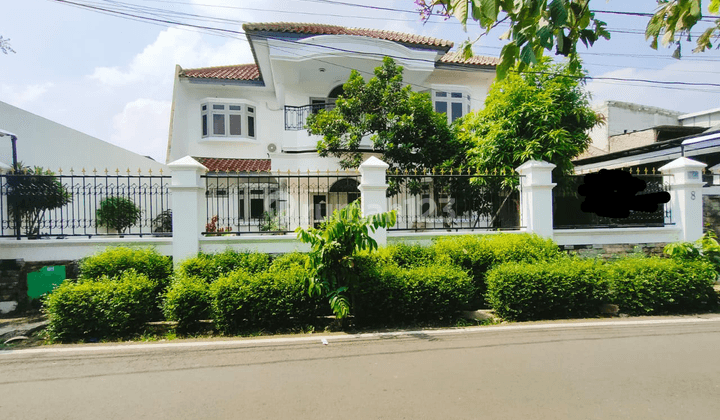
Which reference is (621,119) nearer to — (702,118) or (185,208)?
(702,118)

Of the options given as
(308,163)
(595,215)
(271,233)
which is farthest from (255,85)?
(595,215)

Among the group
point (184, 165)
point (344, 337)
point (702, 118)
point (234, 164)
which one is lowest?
point (344, 337)

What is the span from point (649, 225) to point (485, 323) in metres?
4.90

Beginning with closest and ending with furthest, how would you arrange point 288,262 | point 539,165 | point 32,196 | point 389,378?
point 389,378, point 288,262, point 32,196, point 539,165

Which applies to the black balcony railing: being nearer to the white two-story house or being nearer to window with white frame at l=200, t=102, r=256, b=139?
the white two-story house

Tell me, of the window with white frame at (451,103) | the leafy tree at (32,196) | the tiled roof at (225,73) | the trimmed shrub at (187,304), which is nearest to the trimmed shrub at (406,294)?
the trimmed shrub at (187,304)

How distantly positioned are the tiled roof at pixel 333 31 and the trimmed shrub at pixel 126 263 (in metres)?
8.48

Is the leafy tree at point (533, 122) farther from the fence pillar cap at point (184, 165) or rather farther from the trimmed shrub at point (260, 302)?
the fence pillar cap at point (184, 165)

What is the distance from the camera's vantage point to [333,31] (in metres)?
14.0

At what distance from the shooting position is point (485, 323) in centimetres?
600

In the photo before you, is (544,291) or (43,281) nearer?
(544,291)

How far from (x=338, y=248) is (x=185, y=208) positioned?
2.96 m

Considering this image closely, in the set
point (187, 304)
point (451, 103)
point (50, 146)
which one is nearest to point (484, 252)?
point (187, 304)

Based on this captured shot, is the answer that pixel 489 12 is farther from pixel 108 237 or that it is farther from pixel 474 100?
pixel 474 100
